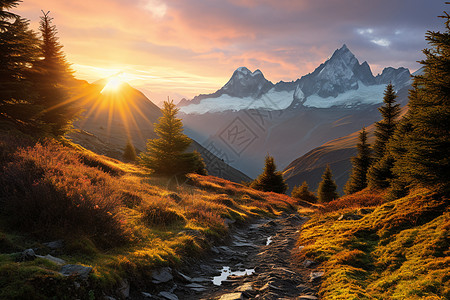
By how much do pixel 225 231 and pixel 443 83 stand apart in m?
11.9

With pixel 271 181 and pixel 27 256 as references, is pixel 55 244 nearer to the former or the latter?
pixel 27 256

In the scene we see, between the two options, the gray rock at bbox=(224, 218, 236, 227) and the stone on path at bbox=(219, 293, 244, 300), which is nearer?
the stone on path at bbox=(219, 293, 244, 300)

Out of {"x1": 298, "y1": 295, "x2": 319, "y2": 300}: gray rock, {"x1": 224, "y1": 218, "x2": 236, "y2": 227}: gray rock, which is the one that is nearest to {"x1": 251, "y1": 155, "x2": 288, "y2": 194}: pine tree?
{"x1": 224, "y1": 218, "x2": 236, "y2": 227}: gray rock

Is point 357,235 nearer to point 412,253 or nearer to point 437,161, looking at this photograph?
point 412,253

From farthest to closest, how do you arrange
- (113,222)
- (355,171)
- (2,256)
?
1. (355,171)
2. (113,222)
3. (2,256)

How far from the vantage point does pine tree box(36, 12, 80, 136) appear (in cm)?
2302

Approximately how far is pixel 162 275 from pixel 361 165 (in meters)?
36.4

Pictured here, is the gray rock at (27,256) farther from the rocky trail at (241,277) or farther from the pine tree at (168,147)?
the pine tree at (168,147)

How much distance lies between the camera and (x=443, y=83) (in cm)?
935

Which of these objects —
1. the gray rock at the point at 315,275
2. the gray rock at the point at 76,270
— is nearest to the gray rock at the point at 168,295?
the gray rock at the point at 76,270

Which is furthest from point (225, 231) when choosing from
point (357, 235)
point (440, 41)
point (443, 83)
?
point (440, 41)

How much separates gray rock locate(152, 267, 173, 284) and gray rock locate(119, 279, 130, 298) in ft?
3.10

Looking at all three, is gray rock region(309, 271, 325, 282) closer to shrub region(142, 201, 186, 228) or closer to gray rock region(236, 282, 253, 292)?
gray rock region(236, 282, 253, 292)

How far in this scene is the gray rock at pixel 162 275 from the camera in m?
7.48
